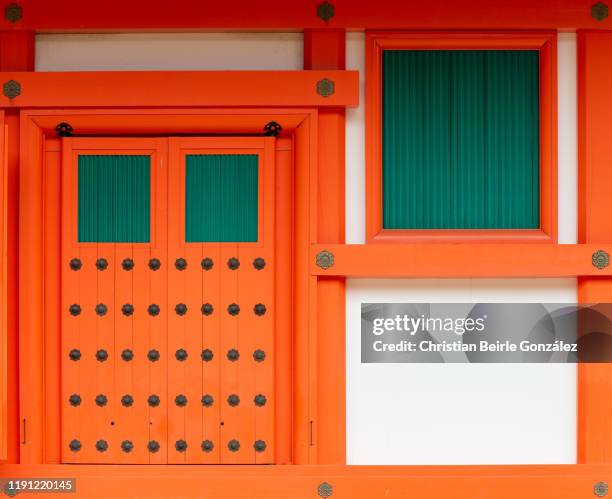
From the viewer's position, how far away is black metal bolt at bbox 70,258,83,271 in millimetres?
2922

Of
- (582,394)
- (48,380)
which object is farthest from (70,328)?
(582,394)

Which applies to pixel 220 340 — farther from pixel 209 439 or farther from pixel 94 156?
pixel 94 156

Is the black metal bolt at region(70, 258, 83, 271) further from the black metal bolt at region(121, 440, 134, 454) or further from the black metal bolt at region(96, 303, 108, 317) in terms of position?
the black metal bolt at region(121, 440, 134, 454)

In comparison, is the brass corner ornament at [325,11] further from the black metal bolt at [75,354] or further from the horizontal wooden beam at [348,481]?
the horizontal wooden beam at [348,481]

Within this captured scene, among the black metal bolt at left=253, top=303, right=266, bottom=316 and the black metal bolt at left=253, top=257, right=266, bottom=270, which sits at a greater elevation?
the black metal bolt at left=253, top=257, right=266, bottom=270

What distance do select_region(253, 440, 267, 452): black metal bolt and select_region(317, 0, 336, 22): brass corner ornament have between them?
189 centimetres

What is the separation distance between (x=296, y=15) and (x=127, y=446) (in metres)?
2.06

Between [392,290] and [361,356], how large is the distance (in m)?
0.33

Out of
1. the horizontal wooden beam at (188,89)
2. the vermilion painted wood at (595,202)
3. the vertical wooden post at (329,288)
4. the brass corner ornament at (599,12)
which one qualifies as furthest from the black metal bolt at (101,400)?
the brass corner ornament at (599,12)

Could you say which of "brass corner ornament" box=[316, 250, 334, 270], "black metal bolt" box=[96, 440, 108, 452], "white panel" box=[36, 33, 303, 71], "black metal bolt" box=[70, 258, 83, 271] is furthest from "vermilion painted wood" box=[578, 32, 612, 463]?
"black metal bolt" box=[70, 258, 83, 271]

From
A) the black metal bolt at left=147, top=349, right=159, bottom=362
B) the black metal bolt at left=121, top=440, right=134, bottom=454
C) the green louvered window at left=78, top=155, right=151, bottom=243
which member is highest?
→ the green louvered window at left=78, top=155, right=151, bottom=243

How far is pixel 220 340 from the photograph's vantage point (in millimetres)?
2916

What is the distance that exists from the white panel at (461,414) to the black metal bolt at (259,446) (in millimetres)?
391

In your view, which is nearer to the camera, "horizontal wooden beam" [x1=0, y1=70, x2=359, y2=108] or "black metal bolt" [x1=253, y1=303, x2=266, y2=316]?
"horizontal wooden beam" [x1=0, y1=70, x2=359, y2=108]
